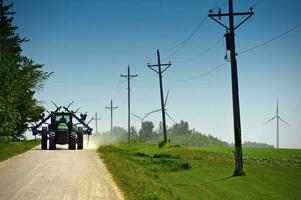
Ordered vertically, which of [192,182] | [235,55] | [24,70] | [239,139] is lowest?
[192,182]

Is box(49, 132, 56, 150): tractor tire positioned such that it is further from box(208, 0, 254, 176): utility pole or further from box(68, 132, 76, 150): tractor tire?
box(208, 0, 254, 176): utility pole

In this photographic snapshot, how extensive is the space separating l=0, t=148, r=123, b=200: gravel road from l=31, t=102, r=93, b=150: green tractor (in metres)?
14.0

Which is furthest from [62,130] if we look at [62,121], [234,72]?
[234,72]

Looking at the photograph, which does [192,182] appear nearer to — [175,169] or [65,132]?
[175,169]

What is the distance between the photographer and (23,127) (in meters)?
55.2

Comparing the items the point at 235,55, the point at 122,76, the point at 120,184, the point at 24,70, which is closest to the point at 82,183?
the point at 120,184

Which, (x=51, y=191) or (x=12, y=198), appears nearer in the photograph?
(x=12, y=198)

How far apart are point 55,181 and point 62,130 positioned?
23011mm

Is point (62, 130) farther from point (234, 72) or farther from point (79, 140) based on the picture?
point (234, 72)

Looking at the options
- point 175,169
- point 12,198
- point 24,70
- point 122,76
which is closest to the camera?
point 12,198

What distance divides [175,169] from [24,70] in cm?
3335

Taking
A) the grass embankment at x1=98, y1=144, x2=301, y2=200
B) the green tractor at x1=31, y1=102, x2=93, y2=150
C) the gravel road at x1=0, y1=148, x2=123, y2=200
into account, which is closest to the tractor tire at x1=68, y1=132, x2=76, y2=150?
the green tractor at x1=31, y1=102, x2=93, y2=150

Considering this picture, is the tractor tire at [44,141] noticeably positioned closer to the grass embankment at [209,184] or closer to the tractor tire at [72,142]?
the tractor tire at [72,142]

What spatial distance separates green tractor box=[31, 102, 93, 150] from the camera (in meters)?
39.8
